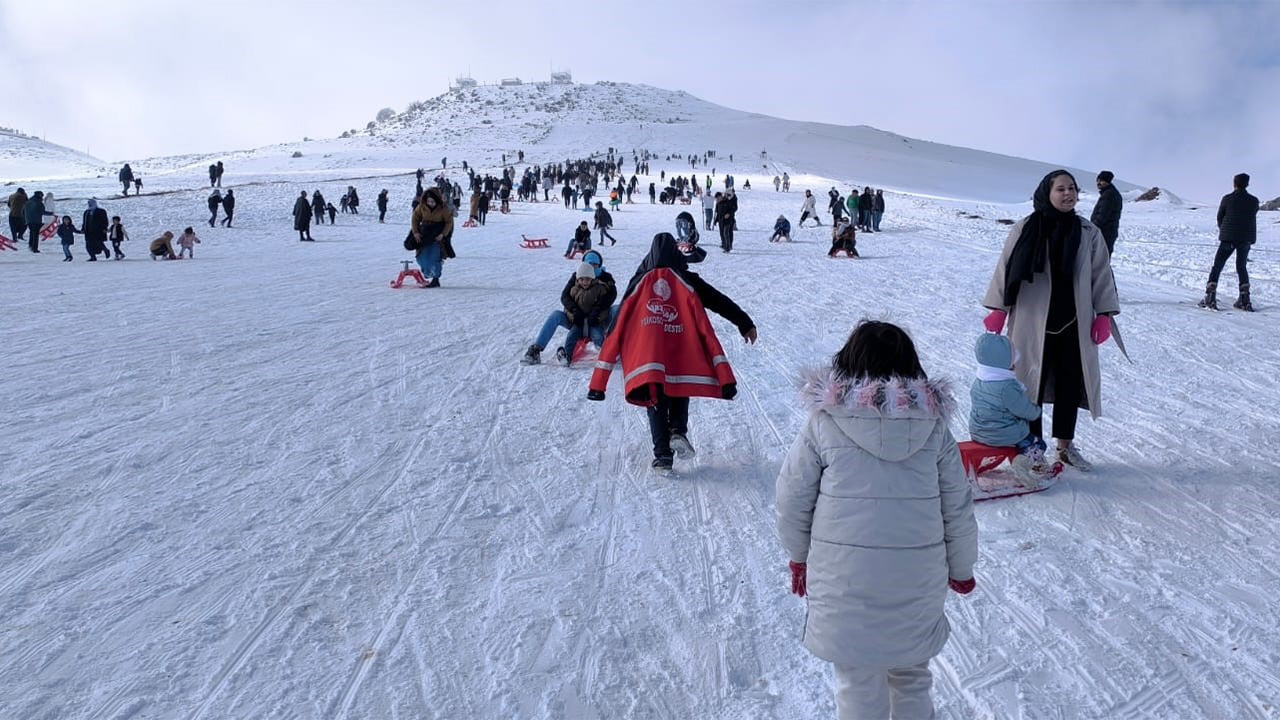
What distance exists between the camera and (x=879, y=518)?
86.4 inches

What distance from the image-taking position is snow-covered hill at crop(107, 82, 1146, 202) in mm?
60000

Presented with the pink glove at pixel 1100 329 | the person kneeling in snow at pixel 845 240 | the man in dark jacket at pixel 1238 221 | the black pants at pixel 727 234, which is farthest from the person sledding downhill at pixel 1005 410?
the black pants at pixel 727 234

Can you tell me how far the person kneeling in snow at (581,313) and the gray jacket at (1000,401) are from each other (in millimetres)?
3763

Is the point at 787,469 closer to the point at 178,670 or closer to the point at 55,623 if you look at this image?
the point at 178,670

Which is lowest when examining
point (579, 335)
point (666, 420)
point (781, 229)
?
point (666, 420)

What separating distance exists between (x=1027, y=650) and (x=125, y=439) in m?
5.11

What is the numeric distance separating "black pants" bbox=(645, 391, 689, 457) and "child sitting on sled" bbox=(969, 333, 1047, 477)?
1.61m

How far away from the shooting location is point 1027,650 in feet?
9.75

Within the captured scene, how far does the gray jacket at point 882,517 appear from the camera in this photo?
219 cm

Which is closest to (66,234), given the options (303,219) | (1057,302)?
(303,219)

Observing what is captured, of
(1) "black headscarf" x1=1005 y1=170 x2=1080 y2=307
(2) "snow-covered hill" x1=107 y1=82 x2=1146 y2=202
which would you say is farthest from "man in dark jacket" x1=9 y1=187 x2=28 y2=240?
(2) "snow-covered hill" x1=107 y1=82 x2=1146 y2=202

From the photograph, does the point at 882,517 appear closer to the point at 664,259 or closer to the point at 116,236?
the point at 664,259

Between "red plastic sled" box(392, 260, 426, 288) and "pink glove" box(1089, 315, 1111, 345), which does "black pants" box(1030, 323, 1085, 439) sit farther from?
"red plastic sled" box(392, 260, 426, 288)

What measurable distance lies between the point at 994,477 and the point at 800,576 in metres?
2.63
